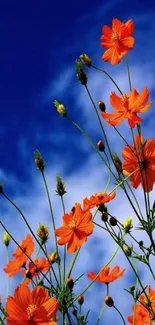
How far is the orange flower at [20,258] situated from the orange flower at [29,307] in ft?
2.34

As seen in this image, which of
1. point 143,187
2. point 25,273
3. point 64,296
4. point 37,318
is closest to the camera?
point 37,318

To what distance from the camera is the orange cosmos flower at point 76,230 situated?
96.1 inches

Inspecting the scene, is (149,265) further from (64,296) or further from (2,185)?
(2,185)

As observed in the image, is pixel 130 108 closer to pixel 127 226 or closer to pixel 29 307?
pixel 127 226

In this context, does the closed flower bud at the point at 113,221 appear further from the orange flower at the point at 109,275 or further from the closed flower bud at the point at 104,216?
the orange flower at the point at 109,275

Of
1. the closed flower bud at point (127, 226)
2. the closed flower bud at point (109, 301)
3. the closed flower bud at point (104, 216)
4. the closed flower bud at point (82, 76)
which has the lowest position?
the closed flower bud at point (109, 301)

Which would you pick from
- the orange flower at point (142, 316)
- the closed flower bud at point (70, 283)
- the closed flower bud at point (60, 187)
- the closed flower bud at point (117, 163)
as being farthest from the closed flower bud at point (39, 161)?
the orange flower at point (142, 316)

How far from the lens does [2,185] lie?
2629 mm

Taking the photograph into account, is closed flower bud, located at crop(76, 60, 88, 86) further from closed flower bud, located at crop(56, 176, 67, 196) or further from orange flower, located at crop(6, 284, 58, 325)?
orange flower, located at crop(6, 284, 58, 325)

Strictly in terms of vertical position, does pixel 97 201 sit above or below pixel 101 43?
below

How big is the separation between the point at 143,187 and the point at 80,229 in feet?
1.09

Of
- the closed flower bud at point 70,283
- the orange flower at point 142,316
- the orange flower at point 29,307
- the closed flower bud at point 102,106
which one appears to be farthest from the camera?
the orange flower at point 142,316

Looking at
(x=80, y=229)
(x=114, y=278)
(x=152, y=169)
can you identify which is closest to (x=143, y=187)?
(x=152, y=169)

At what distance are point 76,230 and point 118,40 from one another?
0.87m
